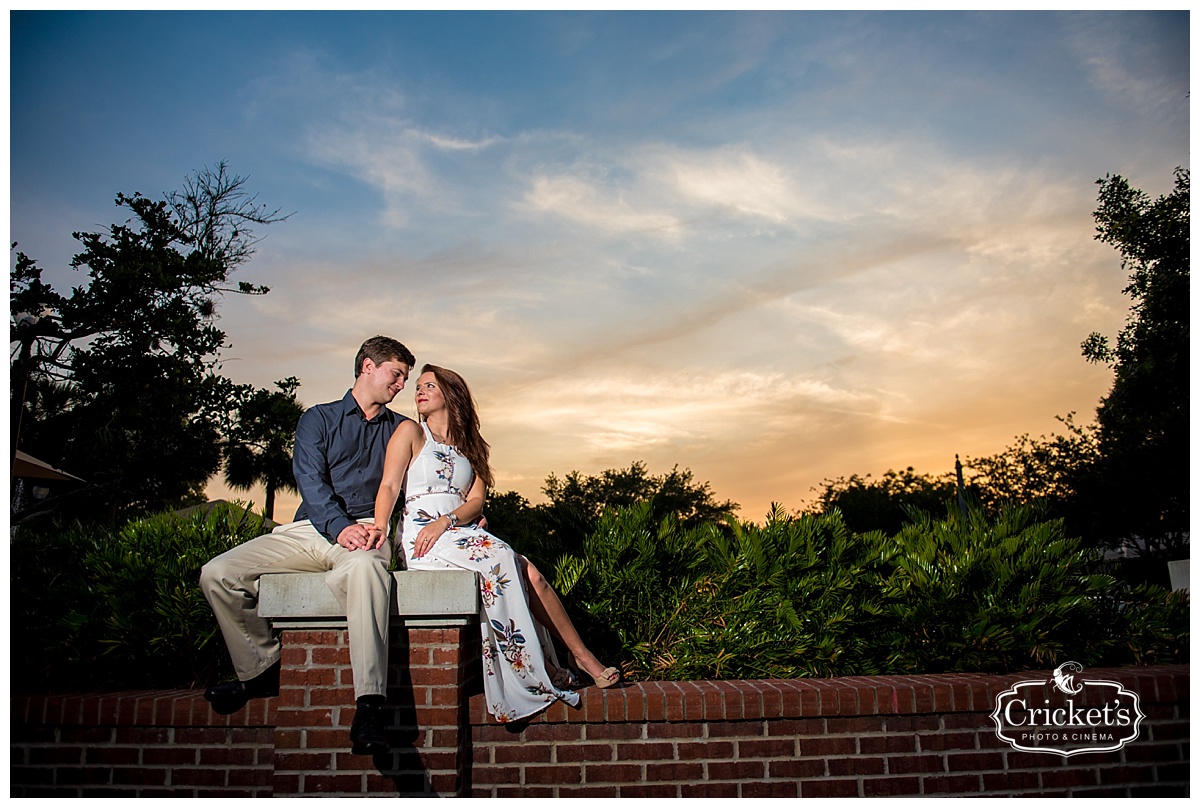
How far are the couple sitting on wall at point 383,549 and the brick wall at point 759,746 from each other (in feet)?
0.69

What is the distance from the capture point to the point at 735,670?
4.89 m

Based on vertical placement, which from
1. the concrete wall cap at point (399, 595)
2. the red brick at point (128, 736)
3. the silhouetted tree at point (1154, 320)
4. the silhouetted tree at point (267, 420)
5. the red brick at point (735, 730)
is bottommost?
the red brick at point (735, 730)

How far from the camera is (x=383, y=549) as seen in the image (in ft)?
13.9

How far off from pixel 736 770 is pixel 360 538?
7.54ft

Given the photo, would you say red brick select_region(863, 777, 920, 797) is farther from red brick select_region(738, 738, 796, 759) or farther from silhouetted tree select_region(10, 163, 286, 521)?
silhouetted tree select_region(10, 163, 286, 521)

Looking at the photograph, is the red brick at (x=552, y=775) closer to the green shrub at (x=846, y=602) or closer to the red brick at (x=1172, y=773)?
the green shrub at (x=846, y=602)

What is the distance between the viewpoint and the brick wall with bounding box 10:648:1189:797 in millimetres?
4211

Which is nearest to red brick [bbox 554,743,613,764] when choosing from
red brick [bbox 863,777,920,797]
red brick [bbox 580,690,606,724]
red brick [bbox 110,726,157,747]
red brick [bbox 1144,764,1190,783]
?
red brick [bbox 580,690,606,724]

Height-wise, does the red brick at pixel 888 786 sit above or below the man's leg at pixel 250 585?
below

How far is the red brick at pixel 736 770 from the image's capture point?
13.9 ft

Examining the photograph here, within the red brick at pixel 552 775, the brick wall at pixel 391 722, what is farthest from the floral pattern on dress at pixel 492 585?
the red brick at pixel 552 775

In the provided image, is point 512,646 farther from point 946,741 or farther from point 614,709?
point 946,741

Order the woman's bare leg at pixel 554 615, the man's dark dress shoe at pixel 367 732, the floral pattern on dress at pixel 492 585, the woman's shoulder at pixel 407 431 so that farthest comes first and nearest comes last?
the woman's shoulder at pixel 407 431, the woman's bare leg at pixel 554 615, the floral pattern on dress at pixel 492 585, the man's dark dress shoe at pixel 367 732
